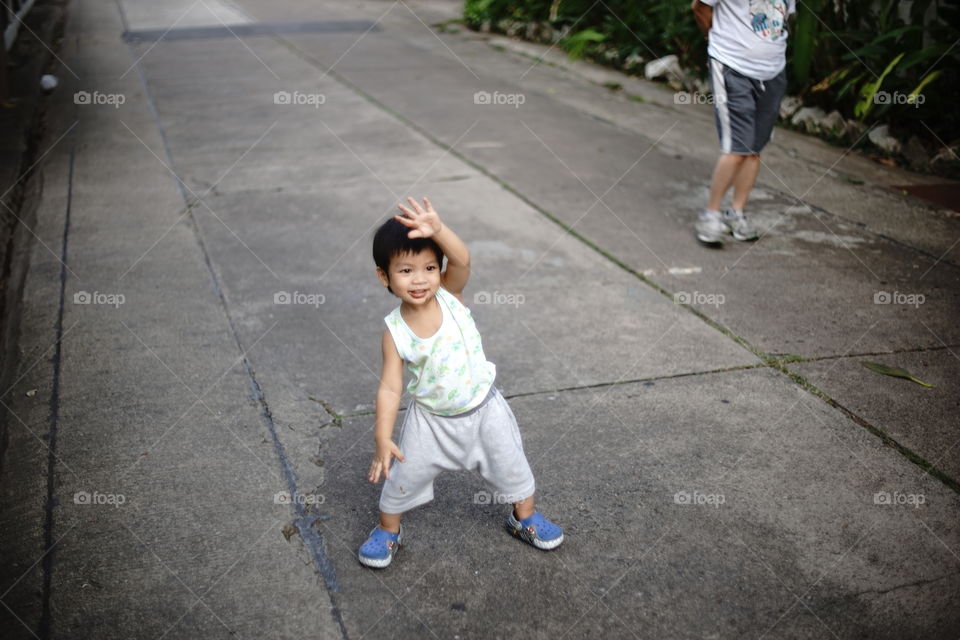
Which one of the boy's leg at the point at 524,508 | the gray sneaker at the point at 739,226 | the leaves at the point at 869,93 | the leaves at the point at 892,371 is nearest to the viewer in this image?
the boy's leg at the point at 524,508

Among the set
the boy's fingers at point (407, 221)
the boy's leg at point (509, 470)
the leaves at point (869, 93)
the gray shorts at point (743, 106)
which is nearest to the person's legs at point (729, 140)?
the gray shorts at point (743, 106)

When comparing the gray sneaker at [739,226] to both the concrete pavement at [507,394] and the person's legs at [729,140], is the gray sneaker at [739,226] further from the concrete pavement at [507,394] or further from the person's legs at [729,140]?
the concrete pavement at [507,394]

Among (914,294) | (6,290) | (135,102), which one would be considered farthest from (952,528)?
(135,102)

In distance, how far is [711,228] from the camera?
492cm

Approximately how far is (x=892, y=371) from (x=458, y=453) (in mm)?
2085

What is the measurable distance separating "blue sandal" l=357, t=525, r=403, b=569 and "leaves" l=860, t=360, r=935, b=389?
7.34 ft

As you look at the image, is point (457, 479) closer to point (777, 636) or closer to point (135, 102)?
point (777, 636)

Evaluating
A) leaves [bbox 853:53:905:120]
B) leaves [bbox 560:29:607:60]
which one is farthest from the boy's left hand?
leaves [bbox 560:29:607:60]

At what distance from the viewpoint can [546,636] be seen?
7.35 ft

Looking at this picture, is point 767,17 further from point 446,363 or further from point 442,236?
point 446,363

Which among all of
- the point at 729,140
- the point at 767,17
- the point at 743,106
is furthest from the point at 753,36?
the point at 729,140

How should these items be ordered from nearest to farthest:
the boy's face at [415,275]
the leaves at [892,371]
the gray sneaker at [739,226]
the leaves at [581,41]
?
the boy's face at [415,275]
the leaves at [892,371]
the gray sneaker at [739,226]
the leaves at [581,41]

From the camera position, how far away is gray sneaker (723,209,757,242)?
5.01 meters

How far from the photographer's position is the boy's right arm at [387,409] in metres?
2.36
